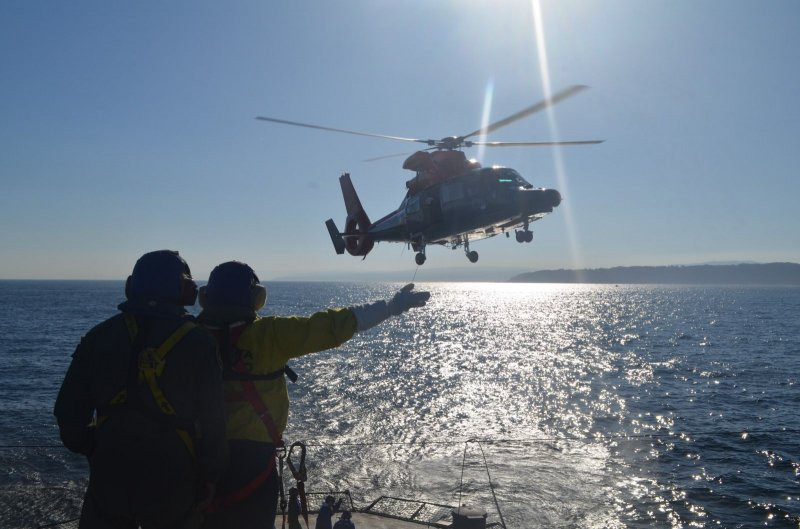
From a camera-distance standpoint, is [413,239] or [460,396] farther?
[460,396]

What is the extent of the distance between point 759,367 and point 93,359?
217 ft

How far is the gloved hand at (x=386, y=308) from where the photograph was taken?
446cm

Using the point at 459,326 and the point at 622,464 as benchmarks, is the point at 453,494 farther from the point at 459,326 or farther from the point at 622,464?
the point at 459,326

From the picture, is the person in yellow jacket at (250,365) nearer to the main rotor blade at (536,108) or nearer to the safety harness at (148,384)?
the safety harness at (148,384)

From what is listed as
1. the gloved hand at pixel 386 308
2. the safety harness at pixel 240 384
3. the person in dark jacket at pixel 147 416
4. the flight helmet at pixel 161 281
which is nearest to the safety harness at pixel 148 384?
the person in dark jacket at pixel 147 416

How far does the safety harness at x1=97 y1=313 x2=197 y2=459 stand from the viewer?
3.58 m

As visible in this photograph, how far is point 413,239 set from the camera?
2070 cm

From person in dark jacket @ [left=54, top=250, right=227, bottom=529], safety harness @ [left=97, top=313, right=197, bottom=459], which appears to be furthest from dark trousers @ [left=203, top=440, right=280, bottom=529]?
safety harness @ [left=97, top=313, right=197, bottom=459]

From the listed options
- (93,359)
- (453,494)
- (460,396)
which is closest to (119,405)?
(93,359)

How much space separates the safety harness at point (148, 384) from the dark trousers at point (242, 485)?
789mm

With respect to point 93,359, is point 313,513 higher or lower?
lower

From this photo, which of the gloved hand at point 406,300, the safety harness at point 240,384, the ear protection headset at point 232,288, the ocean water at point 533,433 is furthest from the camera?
the ocean water at point 533,433

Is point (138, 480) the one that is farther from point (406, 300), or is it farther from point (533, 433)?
point (533, 433)

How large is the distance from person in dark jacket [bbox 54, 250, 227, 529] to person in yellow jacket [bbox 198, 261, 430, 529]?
0.54 metres
